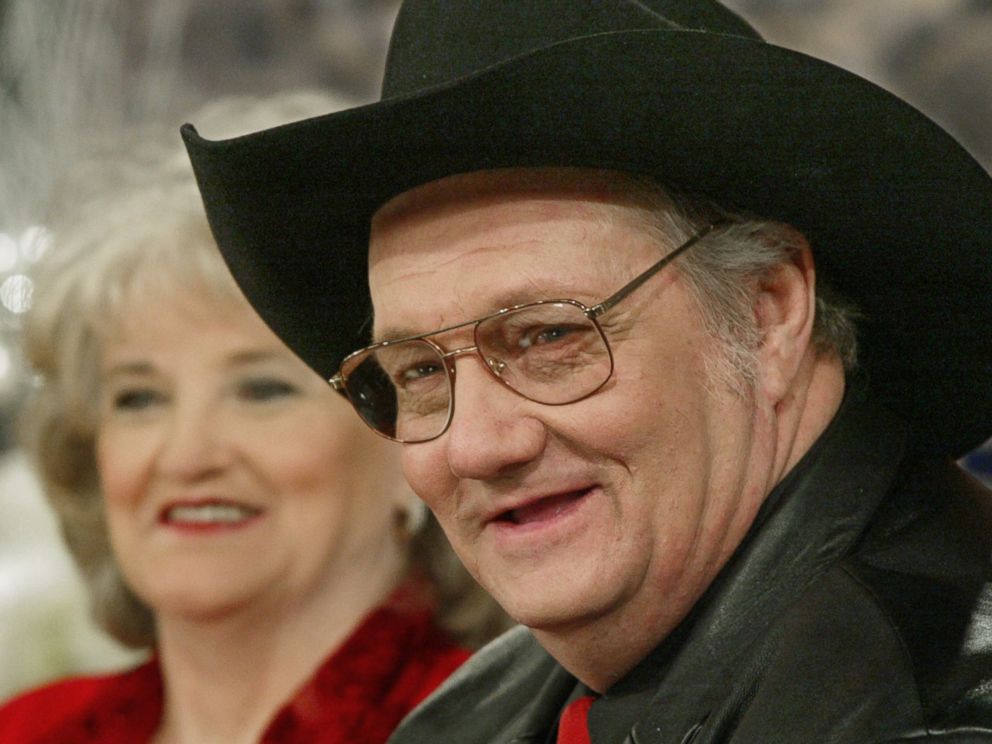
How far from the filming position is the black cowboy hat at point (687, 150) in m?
1.51

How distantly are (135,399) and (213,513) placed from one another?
0.26 meters

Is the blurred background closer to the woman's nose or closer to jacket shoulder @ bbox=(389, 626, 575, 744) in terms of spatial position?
the woman's nose

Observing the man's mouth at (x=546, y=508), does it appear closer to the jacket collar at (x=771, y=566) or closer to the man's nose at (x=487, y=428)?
the man's nose at (x=487, y=428)

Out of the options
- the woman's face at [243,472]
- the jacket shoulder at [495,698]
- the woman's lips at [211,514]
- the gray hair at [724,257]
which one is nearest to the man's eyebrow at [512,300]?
the gray hair at [724,257]

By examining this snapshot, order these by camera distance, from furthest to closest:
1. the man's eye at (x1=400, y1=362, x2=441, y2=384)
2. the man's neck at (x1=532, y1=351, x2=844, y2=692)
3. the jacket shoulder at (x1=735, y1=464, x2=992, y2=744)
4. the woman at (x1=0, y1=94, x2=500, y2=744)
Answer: the woman at (x1=0, y1=94, x2=500, y2=744) < the man's eye at (x1=400, y1=362, x2=441, y2=384) < the man's neck at (x1=532, y1=351, x2=844, y2=692) < the jacket shoulder at (x1=735, y1=464, x2=992, y2=744)

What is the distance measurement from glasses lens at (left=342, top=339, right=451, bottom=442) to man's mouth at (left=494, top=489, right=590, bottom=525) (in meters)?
0.14

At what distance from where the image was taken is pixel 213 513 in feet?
8.55

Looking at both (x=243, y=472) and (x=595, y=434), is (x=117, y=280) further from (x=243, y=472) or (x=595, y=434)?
(x=595, y=434)

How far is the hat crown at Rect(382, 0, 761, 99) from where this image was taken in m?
1.66

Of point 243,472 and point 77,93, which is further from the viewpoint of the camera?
point 77,93

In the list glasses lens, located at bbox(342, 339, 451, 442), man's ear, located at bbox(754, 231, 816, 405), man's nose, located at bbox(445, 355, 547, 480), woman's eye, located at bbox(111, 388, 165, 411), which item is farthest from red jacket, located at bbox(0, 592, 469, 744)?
man's ear, located at bbox(754, 231, 816, 405)

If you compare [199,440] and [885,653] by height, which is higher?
[199,440]

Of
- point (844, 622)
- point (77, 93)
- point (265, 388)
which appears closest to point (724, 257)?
point (844, 622)

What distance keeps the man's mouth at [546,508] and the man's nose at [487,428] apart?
55mm
